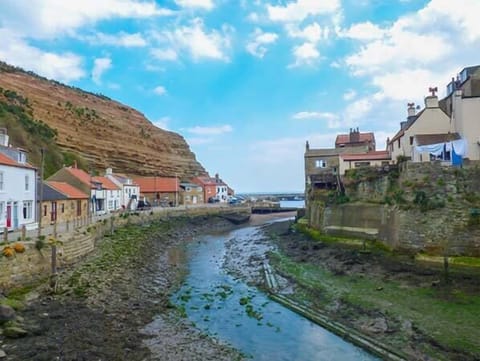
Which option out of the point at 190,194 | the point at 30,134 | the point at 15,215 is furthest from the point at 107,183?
the point at 15,215

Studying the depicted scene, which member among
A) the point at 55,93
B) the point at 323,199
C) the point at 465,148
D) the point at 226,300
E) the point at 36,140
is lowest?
the point at 226,300

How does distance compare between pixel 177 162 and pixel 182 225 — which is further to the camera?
pixel 177 162

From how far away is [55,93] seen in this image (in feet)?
292

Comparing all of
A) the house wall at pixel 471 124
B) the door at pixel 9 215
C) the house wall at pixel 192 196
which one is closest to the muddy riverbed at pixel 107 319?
the door at pixel 9 215

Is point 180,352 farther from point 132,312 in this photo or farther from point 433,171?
point 433,171

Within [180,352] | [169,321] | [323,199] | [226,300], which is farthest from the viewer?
[323,199]

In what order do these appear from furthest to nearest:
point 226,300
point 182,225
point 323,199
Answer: point 182,225, point 323,199, point 226,300

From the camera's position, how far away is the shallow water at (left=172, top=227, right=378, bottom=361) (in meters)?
12.4

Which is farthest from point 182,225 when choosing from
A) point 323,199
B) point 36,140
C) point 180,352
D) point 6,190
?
point 180,352

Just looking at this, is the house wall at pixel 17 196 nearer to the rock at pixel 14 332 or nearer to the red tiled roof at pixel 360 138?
the rock at pixel 14 332

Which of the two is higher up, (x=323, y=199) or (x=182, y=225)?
(x=323, y=199)

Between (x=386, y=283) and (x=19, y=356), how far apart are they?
1519 cm

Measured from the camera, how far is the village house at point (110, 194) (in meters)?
49.2

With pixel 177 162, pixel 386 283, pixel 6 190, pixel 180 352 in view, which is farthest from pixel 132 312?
pixel 177 162
